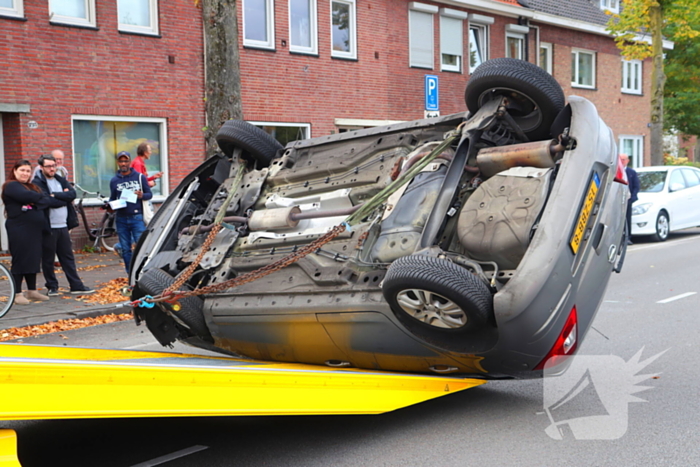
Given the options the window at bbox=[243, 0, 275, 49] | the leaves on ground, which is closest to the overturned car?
the leaves on ground

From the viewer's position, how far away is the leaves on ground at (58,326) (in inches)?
316

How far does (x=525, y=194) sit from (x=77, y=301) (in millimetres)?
6883

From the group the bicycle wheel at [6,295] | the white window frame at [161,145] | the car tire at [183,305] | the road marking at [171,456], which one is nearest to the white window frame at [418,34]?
the white window frame at [161,145]

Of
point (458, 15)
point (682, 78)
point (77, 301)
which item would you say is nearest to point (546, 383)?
point (77, 301)

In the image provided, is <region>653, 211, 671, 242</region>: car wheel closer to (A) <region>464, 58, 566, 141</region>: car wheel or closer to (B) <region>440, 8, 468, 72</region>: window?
(B) <region>440, 8, 468, 72</region>: window

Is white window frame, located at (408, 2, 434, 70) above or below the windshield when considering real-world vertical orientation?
above

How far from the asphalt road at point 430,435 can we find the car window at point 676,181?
38.6 ft

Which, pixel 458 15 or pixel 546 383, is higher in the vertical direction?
pixel 458 15

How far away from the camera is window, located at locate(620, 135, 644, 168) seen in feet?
99.0

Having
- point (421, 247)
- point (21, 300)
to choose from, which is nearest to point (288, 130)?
point (21, 300)

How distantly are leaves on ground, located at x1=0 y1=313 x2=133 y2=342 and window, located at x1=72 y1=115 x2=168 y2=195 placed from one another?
6752 millimetres

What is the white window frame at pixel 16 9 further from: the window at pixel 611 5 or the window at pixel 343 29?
the window at pixel 611 5

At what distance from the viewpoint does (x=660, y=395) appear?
5.15 metres

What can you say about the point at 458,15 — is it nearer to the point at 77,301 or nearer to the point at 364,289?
the point at 77,301
